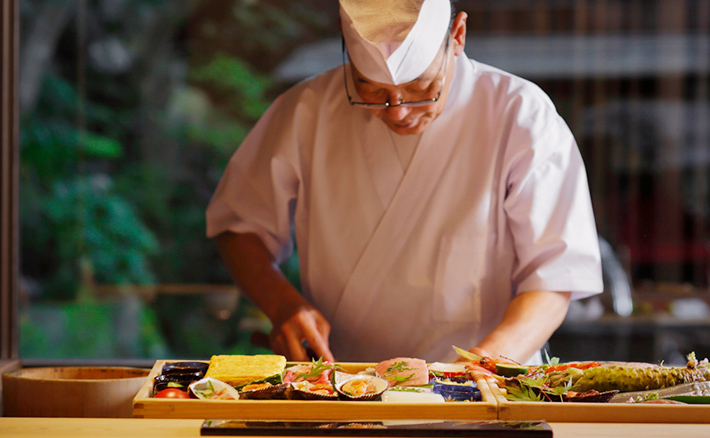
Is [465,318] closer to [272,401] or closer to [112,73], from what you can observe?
[272,401]

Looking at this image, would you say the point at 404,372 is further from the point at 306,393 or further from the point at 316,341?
the point at 316,341

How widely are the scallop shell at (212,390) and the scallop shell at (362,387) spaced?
5.6 inches

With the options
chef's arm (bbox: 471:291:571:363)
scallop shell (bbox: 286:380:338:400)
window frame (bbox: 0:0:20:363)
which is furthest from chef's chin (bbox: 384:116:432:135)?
window frame (bbox: 0:0:20:363)

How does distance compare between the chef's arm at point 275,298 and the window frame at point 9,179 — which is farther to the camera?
the window frame at point 9,179

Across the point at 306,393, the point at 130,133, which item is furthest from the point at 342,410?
the point at 130,133

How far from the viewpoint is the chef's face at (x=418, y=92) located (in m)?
1.52

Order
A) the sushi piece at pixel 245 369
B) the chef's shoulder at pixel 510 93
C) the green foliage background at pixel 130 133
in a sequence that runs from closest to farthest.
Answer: the sushi piece at pixel 245 369 → the chef's shoulder at pixel 510 93 → the green foliage background at pixel 130 133

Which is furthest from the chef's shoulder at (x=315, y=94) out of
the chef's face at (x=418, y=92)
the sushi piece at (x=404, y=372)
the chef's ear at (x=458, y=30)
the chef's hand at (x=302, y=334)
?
the sushi piece at (x=404, y=372)

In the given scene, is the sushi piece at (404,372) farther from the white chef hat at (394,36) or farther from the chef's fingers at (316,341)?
the white chef hat at (394,36)

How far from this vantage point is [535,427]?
858mm

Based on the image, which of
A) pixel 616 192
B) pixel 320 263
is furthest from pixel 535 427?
pixel 616 192

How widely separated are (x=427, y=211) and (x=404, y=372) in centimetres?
72

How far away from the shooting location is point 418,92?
154 cm

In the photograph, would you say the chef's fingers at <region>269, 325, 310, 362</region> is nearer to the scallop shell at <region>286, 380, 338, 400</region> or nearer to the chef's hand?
the chef's hand
